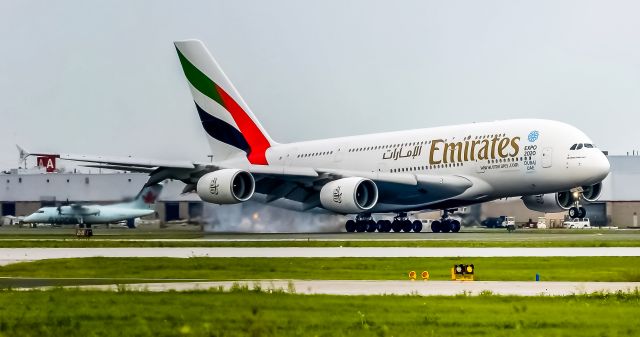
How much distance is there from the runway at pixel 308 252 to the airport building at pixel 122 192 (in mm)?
41532

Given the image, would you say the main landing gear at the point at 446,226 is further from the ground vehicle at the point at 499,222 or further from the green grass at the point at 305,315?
the green grass at the point at 305,315

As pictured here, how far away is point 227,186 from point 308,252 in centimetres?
1845

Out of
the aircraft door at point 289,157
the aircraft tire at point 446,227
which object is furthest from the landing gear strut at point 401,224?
the aircraft door at point 289,157

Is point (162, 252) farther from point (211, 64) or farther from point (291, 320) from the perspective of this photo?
point (211, 64)

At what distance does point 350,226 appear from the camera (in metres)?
71.7

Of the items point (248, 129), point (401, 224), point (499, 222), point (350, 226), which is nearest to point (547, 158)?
point (401, 224)

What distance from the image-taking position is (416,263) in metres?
39.4

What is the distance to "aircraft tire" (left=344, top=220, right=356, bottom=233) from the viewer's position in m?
71.6

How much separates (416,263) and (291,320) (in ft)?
59.0

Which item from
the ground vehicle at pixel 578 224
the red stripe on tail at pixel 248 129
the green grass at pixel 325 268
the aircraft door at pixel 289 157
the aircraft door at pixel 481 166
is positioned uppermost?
the red stripe on tail at pixel 248 129

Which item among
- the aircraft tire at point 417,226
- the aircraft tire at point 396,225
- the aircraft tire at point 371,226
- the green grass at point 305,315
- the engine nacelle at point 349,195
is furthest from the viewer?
the aircraft tire at point 417,226

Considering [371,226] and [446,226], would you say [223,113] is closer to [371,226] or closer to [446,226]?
[371,226]

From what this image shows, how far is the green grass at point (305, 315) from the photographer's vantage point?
66.5 ft

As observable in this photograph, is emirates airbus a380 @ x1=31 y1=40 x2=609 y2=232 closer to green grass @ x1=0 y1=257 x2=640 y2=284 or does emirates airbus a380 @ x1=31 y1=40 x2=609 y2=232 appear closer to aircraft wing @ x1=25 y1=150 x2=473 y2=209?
aircraft wing @ x1=25 y1=150 x2=473 y2=209
